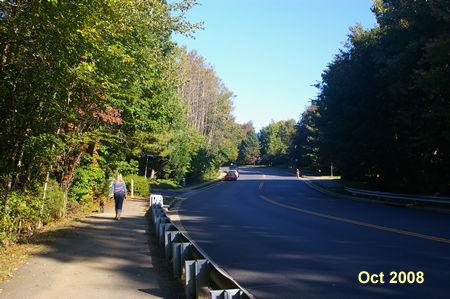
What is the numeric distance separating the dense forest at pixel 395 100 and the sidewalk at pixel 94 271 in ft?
48.6

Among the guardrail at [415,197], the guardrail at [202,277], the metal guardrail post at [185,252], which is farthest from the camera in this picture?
the guardrail at [415,197]

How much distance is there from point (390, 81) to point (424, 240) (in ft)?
49.1

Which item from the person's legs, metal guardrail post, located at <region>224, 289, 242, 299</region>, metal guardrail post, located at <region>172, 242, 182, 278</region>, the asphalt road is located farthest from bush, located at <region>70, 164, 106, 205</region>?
metal guardrail post, located at <region>224, 289, 242, 299</region>

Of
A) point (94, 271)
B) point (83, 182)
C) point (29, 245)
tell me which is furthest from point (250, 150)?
point (94, 271)

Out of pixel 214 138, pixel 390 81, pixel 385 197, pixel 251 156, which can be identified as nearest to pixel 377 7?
pixel 390 81

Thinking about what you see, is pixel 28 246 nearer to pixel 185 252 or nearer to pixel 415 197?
pixel 185 252

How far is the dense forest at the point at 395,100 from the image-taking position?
57.9ft

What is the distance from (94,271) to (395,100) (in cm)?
2064

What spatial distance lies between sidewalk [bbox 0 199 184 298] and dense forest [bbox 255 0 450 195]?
14816 mm

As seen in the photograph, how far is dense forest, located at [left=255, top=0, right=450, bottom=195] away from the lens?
1766 cm

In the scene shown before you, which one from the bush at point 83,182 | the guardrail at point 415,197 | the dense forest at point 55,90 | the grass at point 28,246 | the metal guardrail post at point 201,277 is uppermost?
the dense forest at point 55,90

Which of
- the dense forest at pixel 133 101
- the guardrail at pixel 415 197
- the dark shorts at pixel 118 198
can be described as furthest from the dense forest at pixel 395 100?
the dark shorts at pixel 118 198

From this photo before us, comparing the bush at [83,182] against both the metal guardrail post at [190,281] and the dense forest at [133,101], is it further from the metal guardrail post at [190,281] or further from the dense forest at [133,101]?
the metal guardrail post at [190,281]

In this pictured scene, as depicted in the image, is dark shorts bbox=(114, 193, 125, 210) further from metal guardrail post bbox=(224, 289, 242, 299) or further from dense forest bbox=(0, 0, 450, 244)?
metal guardrail post bbox=(224, 289, 242, 299)
